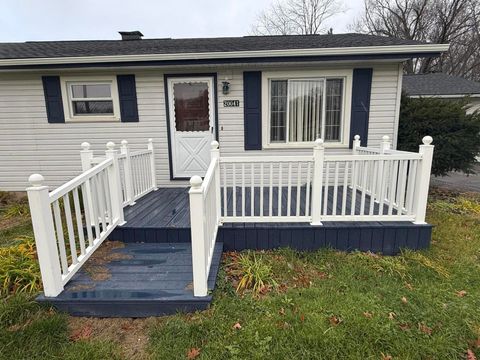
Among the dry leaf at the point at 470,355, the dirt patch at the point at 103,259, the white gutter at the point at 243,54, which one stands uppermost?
the white gutter at the point at 243,54

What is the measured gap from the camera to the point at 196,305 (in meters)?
2.24

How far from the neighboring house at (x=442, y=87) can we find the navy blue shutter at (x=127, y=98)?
9.98 m

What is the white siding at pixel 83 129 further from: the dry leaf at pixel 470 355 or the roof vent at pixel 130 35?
the dry leaf at pixel 470 355

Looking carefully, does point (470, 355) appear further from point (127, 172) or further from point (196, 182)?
point (127, 172)

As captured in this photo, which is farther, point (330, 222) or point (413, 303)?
point (330, 222)

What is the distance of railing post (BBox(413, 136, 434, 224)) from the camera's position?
305 centimetres

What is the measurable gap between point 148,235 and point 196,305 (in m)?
1.33

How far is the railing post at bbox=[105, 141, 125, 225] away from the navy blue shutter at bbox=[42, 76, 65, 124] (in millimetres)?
2931

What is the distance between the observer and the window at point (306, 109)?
16.5 ft

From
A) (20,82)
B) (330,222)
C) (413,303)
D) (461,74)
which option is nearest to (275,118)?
(330,222)

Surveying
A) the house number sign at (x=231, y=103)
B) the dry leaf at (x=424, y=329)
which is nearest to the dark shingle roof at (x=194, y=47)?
the house number sign at (x=231, y=103)

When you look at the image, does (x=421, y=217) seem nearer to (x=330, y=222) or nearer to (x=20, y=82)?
(x=330, y=222)

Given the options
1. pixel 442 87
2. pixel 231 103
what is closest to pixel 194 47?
pixel 231 103

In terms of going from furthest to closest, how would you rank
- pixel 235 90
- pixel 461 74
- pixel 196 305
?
pixel 461 74 < pixel 235 90 < pixel 196 305
